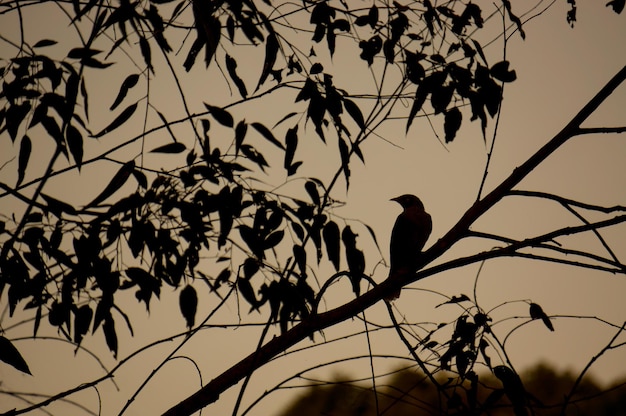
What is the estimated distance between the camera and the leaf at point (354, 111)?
217cm

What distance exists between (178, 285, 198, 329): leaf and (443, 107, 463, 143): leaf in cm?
99

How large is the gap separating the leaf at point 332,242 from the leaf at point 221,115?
469 mm

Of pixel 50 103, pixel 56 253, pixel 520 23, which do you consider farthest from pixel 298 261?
pixel 520 23

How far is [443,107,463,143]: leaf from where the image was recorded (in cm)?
221

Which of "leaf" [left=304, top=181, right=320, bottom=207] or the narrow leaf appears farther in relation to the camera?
"leaf" [left=304, top=181, right=320, bottom=207]

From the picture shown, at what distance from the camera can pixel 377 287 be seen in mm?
1930

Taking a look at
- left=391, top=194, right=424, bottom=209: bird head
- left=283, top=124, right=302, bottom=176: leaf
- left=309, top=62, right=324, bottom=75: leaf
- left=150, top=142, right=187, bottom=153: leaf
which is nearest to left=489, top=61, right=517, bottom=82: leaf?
left=309, top=62, right=324, bottom=75: leaf

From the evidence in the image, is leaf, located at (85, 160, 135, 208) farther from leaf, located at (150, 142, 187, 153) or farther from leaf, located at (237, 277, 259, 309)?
leaf, located at (237, 277, 259, 309)

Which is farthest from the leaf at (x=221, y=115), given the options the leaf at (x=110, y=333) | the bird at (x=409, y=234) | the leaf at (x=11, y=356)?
the bird at (x=409, y=234)

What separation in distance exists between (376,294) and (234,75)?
2.71ft

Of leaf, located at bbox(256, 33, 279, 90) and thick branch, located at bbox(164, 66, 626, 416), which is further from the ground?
leaf, located at bbox(256, 33, 279, 90)

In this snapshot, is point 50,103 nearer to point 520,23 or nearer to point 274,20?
point 274,20

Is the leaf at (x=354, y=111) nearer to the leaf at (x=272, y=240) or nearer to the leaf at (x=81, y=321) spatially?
the leaf at (x=272, y=240)

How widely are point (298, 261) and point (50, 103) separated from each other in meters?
0.85
